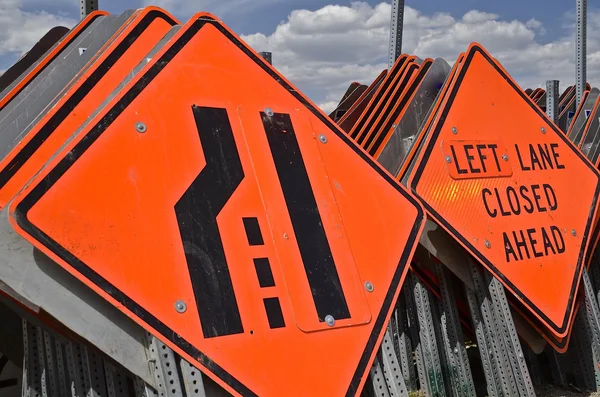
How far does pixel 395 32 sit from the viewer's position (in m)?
7.02

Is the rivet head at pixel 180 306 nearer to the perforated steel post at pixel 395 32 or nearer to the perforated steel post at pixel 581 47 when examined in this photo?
the perforated steel post at pixel 395 32

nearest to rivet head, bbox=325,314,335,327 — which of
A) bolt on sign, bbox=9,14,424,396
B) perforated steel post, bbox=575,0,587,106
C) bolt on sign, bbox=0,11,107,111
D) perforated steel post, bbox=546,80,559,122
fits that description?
bolt on sign, bbox=9,14,424,396

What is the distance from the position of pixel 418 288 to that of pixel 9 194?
2980mm

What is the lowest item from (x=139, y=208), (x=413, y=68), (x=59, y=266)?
(x=59, y=266)

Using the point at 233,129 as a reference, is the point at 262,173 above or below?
below

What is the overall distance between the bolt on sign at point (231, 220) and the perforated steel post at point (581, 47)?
8.15 meters

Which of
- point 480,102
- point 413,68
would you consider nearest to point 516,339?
point 480,102

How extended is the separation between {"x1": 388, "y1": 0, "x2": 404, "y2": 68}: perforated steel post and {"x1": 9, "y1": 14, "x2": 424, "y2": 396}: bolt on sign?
331cm

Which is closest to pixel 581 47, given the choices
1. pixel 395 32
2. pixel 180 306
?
pixel 395 32

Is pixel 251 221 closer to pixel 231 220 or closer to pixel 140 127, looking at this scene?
pixel 231 220

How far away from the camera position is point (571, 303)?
5.14m

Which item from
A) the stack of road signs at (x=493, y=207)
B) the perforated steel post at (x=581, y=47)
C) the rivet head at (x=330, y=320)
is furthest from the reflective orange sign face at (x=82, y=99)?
the perforated steel post at (x=581, y=47)

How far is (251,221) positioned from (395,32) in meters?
4.20

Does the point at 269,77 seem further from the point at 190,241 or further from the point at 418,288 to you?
the point at 418,288
